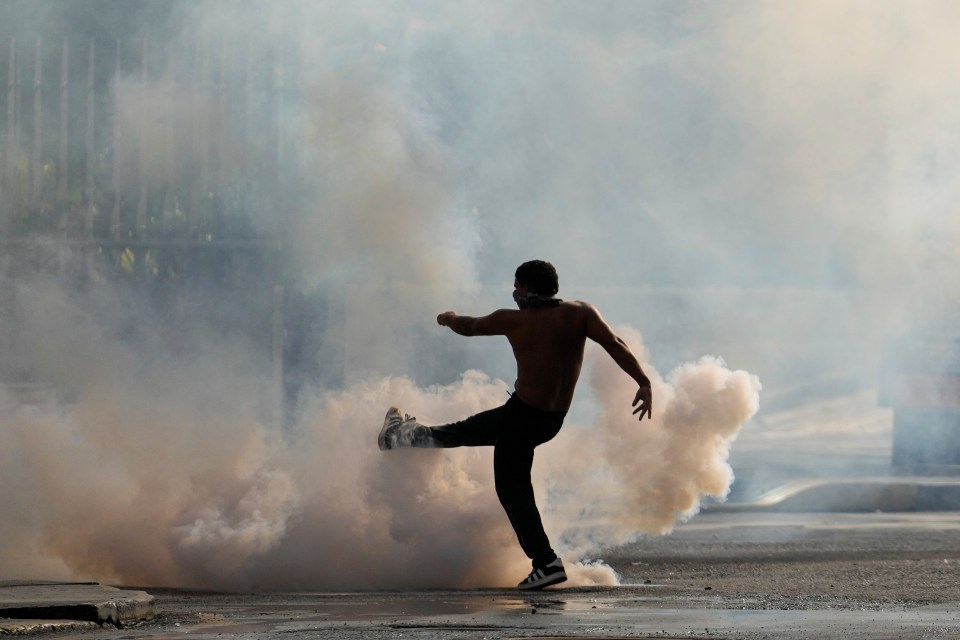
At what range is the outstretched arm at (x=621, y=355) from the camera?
23.1ft

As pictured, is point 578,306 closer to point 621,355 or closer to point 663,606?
point 621,355

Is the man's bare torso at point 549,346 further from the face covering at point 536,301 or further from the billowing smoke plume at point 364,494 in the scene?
the billowing smoke plume at point 364,494

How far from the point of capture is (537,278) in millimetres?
7336

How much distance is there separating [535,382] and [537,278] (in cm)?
42

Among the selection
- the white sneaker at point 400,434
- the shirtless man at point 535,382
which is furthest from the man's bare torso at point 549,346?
the white sneaker at point 400,434

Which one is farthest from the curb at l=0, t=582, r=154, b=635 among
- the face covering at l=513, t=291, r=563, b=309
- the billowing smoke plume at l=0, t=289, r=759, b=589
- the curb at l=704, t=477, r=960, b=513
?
the curb at l=704, t=477, r=960, b=513

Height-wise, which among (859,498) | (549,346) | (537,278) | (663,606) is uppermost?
(537,278)

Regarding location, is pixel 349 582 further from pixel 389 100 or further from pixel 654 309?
pixel 654 309

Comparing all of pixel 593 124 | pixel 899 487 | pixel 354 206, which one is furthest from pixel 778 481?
pixel 354 206

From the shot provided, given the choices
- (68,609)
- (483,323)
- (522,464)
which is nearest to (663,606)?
(522,464)

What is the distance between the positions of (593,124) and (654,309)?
639cm

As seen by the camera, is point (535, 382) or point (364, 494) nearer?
point (535, 382)

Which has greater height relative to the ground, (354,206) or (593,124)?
(593,124)

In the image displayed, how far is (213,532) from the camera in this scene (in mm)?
7859
